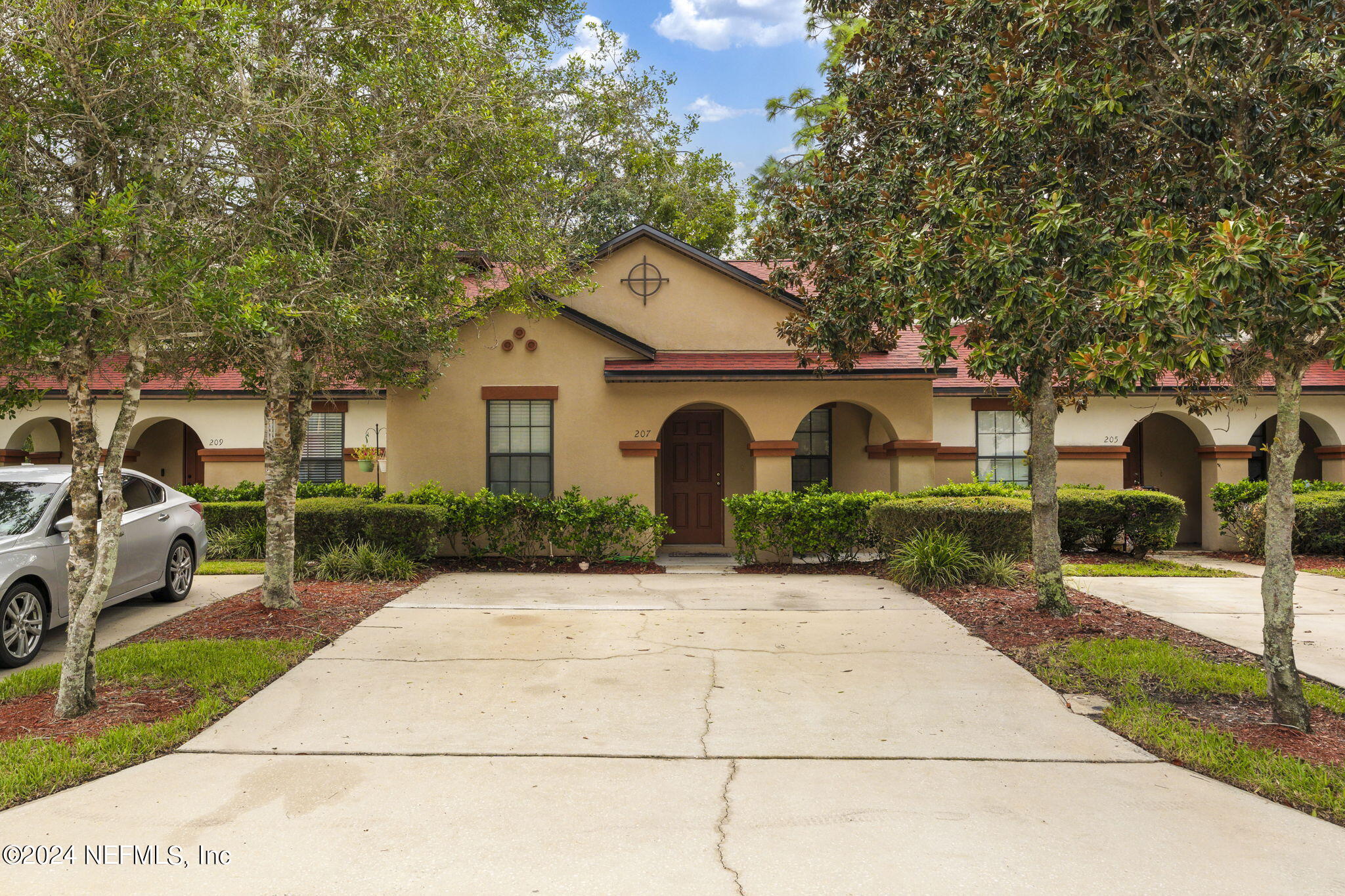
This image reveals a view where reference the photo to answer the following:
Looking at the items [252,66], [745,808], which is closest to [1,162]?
[252,66]

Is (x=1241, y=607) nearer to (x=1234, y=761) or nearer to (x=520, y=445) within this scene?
(x=1234, y=761)

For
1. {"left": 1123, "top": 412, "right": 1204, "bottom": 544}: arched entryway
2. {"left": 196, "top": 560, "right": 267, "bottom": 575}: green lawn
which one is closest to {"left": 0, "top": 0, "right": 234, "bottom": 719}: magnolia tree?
{"left": 196, "top": 560, "right": 267, "bottom": 575}: green lawn

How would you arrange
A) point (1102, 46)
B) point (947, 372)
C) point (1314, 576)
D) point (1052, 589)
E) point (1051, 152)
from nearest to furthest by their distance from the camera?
point (1102, 46) < point (1051, 152) < point (1052, 589) < point (1314, 576) < point (947, 372)

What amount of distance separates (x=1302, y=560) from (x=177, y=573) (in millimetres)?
15739

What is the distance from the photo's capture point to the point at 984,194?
21.5 feet

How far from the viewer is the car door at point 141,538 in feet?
27.0

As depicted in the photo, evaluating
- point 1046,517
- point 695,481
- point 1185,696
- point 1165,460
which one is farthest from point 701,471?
point 1185,696

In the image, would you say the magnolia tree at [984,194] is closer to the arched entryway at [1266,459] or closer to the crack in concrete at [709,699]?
the crack in concrete at [709,699]

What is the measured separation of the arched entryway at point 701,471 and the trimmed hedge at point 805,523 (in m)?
2.49

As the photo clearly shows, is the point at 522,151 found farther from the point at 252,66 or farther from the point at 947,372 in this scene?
the point at 947,372

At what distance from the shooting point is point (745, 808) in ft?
14.3

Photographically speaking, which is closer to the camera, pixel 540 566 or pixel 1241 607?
pixel 1241 607

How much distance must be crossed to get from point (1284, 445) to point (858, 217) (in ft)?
16.2

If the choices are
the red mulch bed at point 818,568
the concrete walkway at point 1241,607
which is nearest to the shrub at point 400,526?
the red mulch bed at point 818,568
